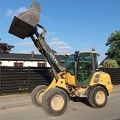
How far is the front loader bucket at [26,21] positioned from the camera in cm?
1048

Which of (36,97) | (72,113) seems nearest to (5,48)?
(36,97)

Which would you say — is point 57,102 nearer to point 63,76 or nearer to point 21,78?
point 63,76

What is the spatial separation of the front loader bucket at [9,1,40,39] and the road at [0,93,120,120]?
293 cm

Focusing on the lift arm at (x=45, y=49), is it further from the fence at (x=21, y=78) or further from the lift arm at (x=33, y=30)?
the fence at (x=21, y=78)

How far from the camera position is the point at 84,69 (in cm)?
1238

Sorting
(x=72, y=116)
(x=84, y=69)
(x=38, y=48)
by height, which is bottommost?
(x=72, y=116)

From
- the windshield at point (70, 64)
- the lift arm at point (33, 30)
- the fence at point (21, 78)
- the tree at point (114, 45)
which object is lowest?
the fence at point (21, 78)

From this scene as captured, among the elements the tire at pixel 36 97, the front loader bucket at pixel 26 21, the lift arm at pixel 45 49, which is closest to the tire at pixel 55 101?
the lift arm at pixel 45 49

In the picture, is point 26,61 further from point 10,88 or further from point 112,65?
point 10,88

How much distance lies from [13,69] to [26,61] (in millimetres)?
25382

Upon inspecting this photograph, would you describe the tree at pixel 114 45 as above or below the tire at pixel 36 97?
above

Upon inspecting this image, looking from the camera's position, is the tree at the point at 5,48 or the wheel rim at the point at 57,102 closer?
the wheel rim at the point at 57,102

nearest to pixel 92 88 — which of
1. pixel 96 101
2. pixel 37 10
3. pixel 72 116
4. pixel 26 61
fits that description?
pixel 96 101

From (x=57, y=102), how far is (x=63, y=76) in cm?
143
